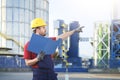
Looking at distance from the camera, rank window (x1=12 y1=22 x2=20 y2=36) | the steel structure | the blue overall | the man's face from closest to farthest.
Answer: the man's face → the blue overall → the steel structure → window (x1=12 y1=22 x2=20 y2=36)

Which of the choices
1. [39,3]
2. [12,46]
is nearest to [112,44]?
[12,46]

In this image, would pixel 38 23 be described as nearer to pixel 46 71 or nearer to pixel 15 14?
pixel 46 71

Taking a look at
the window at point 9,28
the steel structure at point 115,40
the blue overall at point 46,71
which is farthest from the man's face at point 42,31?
the window at point 9,28

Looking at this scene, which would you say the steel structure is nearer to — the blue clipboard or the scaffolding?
the scaffolding

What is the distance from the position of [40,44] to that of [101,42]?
175ft

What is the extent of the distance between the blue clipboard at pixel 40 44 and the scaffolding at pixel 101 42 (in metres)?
50.6

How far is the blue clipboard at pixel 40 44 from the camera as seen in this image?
561 centimetres

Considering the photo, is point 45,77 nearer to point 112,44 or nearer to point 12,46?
point 112,44

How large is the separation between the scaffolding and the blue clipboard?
1991 inches

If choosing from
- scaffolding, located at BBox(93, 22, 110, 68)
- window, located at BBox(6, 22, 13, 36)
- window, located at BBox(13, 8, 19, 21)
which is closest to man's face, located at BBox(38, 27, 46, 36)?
scaffolding, located at BBox(93, 22, 110, 68)

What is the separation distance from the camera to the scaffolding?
5700 centimetres

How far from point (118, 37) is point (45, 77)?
5140 centimetres

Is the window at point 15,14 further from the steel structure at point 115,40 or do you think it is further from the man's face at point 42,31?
the man's face at point 42,31

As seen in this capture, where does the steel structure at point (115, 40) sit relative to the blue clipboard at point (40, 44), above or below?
above
